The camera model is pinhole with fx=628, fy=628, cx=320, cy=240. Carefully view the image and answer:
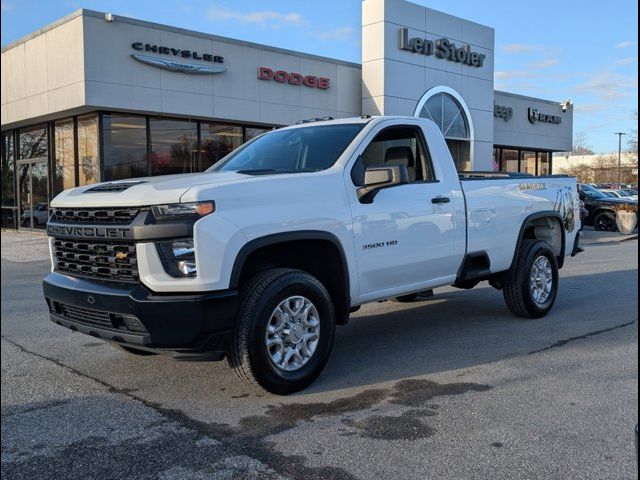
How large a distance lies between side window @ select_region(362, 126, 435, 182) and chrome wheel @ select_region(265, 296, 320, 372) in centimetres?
171

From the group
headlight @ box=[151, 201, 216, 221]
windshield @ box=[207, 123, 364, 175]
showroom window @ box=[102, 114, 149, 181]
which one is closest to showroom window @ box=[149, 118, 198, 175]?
showroom window @ box=[102, 114, 149, 181]

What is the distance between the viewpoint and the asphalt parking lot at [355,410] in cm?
344

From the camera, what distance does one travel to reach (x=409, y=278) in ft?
18.3

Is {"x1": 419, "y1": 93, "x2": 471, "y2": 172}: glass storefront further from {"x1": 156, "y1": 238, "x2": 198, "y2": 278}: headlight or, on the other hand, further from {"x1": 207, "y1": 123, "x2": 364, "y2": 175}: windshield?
{"x1": 156, "y1": 238, "x2": 198, "y2": 278}: headlight

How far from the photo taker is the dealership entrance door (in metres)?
19.4

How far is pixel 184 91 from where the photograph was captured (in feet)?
56.7

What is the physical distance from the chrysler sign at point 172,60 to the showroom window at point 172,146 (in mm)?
1676

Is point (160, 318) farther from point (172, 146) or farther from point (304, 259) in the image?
point (172, 146)

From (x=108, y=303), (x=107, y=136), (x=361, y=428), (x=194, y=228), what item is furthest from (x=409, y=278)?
(x=107, y=136)

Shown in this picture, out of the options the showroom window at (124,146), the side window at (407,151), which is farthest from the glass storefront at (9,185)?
the side window at (407,151)

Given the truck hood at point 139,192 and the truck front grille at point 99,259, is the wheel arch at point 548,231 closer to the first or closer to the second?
the truck hood at point 139,192

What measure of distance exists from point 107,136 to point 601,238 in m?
15.3

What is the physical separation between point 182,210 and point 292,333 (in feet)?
4.12

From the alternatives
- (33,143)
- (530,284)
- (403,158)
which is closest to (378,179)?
(403,158)
